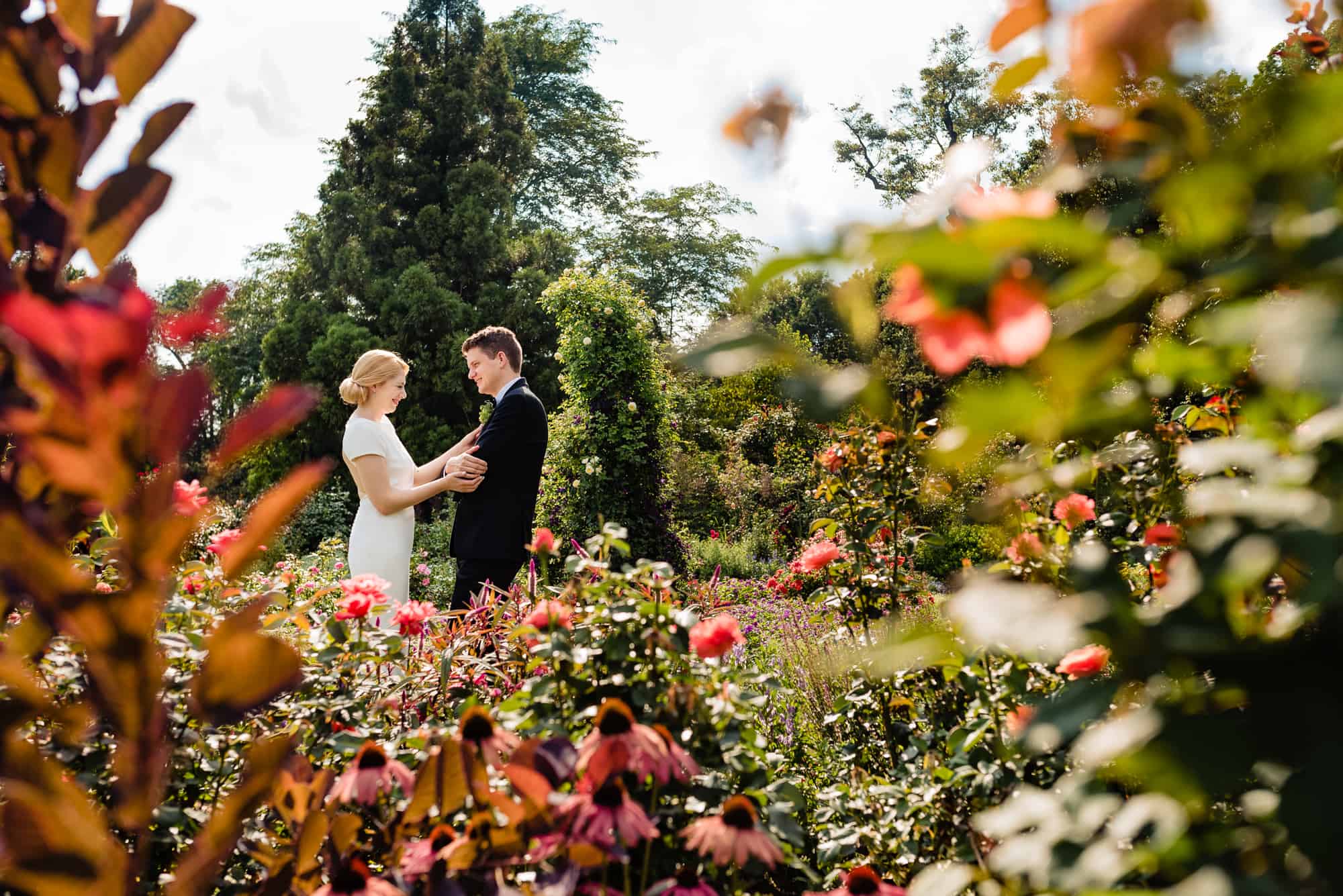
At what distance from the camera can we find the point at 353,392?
4621mm

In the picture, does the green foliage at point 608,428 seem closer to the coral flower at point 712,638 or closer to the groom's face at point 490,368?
the groom's face at point 490,368

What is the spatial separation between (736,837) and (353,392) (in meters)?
4.16

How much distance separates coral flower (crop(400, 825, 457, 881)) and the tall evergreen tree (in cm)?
1364

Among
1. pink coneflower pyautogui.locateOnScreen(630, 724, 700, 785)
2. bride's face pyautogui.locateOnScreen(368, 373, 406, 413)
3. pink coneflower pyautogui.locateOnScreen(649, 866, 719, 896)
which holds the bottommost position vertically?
pink coneflower pyautogui.locateOnScreen(649, 866, 719, 896)

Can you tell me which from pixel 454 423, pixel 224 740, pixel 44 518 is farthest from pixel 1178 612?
pixel 454 423

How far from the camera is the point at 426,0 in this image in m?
17.2

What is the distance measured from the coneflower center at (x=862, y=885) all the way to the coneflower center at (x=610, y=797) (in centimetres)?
33

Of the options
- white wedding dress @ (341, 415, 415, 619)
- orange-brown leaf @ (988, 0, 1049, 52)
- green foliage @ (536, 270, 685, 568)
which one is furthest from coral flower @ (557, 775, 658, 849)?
green foliage @ (536, 270, 685, 568)

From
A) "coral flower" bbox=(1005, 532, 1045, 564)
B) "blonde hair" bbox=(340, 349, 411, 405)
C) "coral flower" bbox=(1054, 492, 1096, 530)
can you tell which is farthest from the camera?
"blonde hair" bbox=(340, 349, 411, 405)

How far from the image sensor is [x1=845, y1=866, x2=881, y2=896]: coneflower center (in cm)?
102

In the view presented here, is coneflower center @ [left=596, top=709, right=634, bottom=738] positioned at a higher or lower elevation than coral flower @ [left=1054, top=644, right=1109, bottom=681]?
lower

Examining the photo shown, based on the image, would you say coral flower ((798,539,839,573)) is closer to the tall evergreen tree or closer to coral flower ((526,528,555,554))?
coral flower ((526,528,555,554))

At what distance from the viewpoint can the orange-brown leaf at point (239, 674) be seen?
476mm

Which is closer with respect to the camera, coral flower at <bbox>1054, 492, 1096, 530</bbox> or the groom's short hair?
coral flower at <bbox>1054, 492, 1096, 530</bbox>
